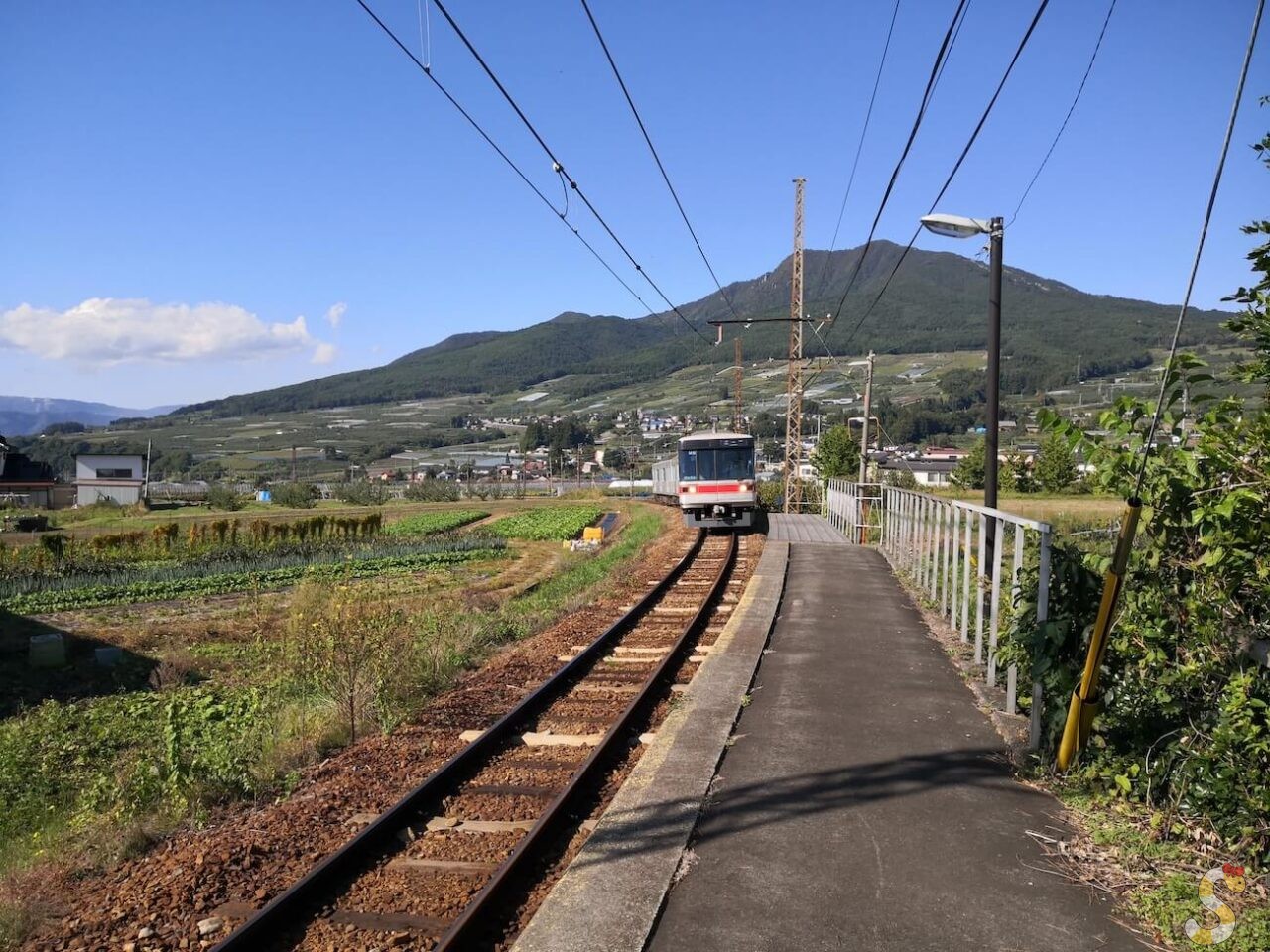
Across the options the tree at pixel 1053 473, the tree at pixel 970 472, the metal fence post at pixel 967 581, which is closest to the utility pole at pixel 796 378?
the tree at pixel 970 472

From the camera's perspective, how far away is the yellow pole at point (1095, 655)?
500 cm

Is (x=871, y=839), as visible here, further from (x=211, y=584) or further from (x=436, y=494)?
(x=436, y=494)

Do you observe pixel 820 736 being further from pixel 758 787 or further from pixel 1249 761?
pixel 1249 761

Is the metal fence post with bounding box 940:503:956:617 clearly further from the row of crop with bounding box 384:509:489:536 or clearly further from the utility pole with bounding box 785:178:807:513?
the row of crop with bounding box 384:509:489:536

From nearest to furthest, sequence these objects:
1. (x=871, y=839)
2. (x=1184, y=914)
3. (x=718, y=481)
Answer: (x=1184, y=914)
(x=871, y=839)
(x=718, y=481)

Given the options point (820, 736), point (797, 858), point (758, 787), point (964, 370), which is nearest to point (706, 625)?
point (820, 736)

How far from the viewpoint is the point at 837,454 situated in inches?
1809

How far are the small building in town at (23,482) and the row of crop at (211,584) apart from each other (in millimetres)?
47490

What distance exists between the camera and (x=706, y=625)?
12.7 meters

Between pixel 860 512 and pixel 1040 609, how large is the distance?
17805mm

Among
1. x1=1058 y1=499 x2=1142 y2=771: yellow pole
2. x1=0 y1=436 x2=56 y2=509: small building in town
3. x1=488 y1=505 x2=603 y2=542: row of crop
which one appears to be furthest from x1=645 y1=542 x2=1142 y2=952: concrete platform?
x1=0 y1=436 x2=56 y2=509: small building in town

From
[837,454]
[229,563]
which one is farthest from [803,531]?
[837,454]

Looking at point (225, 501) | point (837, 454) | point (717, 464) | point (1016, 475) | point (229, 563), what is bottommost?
point (225, 501)

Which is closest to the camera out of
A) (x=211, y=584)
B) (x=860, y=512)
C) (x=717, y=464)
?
(x=860, y=512)
